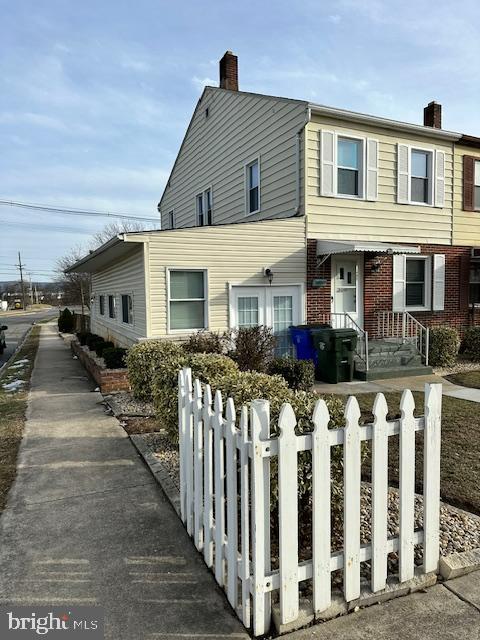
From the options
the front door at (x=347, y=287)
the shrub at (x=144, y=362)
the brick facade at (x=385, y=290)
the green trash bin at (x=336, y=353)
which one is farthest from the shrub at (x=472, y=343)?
the shrub at (x=144, y=362)

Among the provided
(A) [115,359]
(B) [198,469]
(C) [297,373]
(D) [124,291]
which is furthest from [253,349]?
(B) [198,469]

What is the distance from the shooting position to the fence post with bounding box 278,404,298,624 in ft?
7.34

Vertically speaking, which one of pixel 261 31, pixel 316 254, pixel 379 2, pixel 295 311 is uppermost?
pixel 261 31

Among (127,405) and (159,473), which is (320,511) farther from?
(127,405)

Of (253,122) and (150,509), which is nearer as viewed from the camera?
(150,509)

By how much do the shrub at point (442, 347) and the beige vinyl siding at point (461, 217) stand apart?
3.28m

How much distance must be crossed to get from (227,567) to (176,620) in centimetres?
37

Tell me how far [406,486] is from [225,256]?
303 inches

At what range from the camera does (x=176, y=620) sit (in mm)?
2348

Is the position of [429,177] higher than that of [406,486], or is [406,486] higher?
[429,177]

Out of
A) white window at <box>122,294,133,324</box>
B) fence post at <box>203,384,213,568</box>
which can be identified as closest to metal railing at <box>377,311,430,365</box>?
white window at <box>122,294,133,324</box>

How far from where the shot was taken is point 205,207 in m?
16.4

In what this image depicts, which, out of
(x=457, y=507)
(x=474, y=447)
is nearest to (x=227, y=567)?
(x=457, y=507)

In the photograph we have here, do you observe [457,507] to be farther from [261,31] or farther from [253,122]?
[253,122]
